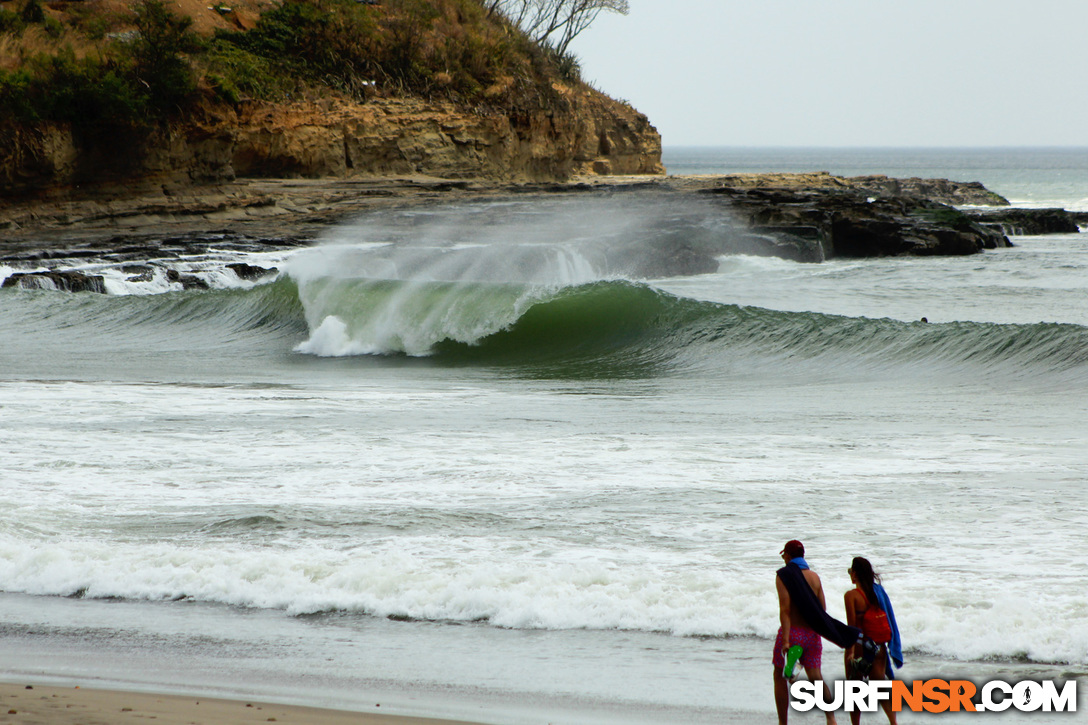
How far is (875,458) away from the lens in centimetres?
779

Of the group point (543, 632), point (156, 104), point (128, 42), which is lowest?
point (543, 632)

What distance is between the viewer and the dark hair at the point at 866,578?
11.0 ft

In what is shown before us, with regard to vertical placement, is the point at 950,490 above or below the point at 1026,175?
below

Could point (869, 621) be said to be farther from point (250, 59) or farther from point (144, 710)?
point (250, 59)

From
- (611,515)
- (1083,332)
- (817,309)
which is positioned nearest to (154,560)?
(611,515)

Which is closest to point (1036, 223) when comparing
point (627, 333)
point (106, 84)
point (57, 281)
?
point (627, 333)

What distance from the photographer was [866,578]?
3.38m

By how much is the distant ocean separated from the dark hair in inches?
29.7

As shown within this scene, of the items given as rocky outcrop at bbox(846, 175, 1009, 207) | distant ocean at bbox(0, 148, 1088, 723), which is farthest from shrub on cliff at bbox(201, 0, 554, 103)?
rocky outcrop at bbox(846, 175, 1009, 207)

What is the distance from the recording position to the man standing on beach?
3354mm

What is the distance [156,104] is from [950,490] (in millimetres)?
28353

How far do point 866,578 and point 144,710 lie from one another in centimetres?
263

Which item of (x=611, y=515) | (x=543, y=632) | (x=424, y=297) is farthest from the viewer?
(x=424, y=297)

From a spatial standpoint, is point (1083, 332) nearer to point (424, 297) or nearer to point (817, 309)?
point (817, 309)
